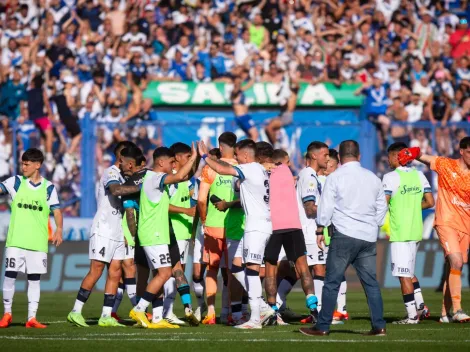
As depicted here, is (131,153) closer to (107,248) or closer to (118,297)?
(107,248)

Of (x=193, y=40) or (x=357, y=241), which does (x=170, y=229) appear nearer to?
(x=357, y=241)

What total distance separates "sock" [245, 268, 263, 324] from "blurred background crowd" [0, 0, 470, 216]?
38.3ft

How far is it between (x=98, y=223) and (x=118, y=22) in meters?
16.3

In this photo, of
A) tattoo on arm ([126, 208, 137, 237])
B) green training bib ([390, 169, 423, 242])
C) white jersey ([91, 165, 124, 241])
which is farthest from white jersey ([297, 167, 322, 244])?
white jersey ([91, 165, 124, 241])

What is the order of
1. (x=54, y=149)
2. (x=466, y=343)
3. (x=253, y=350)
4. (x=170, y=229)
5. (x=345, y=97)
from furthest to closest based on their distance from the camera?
1. (x=345, y=97)
2. (x=54, y=149)
3. (x=170, y=229)
4. (x=466, y=343)
5. (x=253, y=350)

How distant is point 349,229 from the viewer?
11.8 metres

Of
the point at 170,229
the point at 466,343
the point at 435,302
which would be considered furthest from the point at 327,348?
the point at 435,302

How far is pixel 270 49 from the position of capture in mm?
29844

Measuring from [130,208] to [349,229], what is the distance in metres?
3.39

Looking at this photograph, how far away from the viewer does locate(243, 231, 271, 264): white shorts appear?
1323 centimetres

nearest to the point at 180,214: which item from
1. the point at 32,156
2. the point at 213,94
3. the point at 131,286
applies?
the point at 131,286

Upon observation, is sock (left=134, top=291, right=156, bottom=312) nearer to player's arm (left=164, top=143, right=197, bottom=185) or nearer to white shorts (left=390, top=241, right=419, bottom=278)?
player's arm (left=164, top=143, right=197, bottom=185)

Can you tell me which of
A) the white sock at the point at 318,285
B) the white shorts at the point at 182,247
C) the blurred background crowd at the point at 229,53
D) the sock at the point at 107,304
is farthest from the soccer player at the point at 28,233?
the blurred background crowd at the point at 229,53

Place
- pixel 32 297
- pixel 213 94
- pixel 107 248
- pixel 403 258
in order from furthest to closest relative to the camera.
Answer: pixel 213 94, pixel 403 258, pixel 107 248, pixel 32 297
